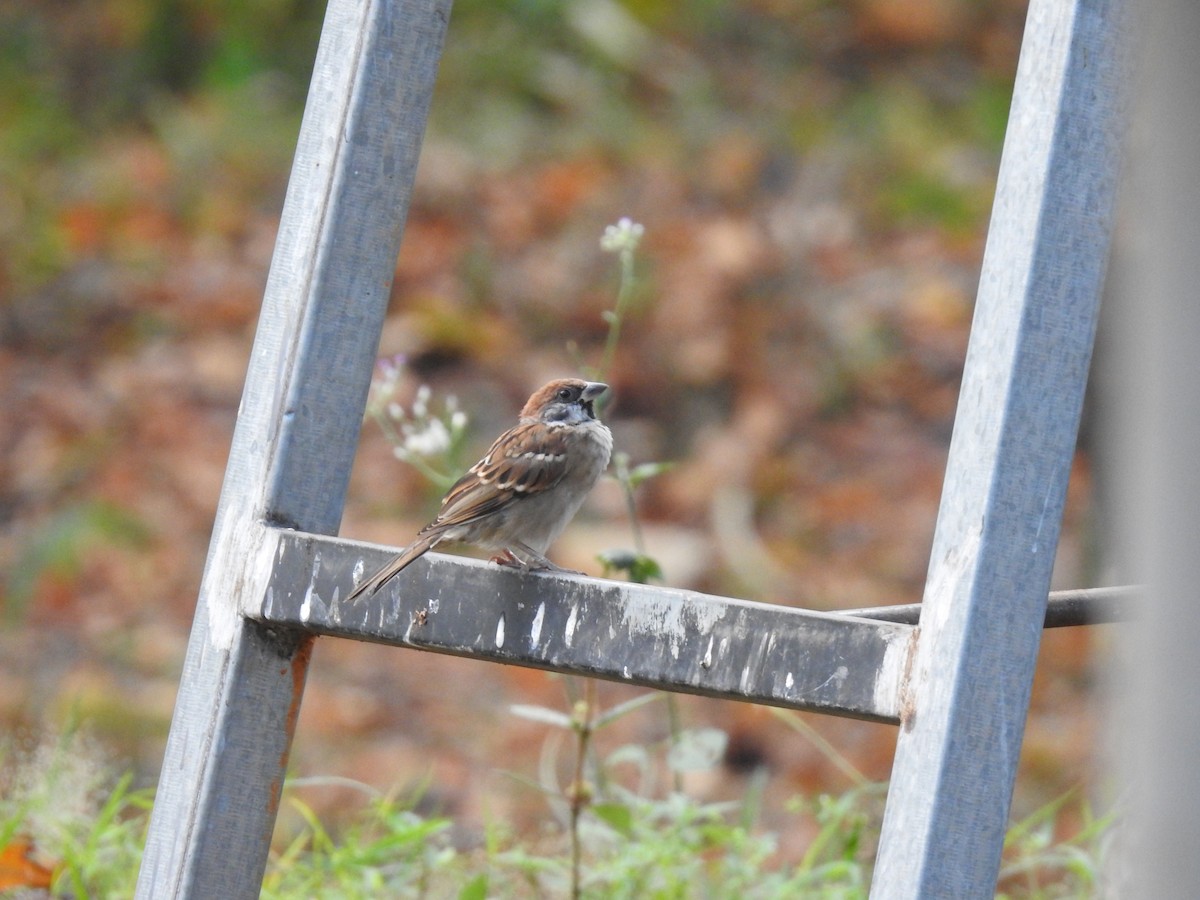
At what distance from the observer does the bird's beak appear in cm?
324

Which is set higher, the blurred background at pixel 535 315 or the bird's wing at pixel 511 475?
the blurred background at pixel 535 315

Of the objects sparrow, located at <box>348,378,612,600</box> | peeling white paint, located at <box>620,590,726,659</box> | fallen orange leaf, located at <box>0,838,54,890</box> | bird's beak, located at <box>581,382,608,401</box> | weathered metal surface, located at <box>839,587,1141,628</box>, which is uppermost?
bird's beak, located at <box>581,382,608,401</box>

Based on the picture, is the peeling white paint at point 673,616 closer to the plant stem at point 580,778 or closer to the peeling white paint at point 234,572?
the peeling white paint at point 234,572

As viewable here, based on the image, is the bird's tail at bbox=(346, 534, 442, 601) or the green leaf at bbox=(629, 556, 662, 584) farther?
the green leaf at bbox=(629, 556, 662, 584)

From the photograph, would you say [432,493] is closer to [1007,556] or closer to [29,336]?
[29,336]

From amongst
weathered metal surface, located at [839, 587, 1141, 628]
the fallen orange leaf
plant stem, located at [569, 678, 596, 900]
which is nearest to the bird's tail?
weathered metal surface, located at [839, 587, 1141, 628]

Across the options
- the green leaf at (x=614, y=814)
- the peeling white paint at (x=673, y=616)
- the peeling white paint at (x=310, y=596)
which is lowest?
the green leaf at (x=614, y=814)

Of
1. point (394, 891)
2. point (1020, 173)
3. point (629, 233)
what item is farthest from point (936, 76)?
point (1020, 173)

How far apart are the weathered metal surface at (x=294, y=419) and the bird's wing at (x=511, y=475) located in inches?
31.9


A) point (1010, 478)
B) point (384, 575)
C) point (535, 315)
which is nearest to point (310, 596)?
point (384, 575)

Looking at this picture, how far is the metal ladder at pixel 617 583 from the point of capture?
5.84ft

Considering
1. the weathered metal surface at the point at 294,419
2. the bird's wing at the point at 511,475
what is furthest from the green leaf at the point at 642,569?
the weathered metal surface at the point at 294,419

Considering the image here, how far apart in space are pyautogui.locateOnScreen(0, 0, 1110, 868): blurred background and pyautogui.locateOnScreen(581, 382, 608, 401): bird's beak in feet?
6.14

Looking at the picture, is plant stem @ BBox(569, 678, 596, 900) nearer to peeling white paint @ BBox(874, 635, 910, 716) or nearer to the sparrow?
the sparrow
